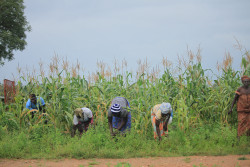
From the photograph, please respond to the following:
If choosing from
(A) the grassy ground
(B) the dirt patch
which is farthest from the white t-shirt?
(B) the dirt patch

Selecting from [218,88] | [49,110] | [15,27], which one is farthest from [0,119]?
[15,27]

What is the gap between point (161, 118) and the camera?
611 centimetres

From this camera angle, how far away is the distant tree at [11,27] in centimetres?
2248

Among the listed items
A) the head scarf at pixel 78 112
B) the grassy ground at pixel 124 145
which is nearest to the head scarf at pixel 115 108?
the grassy ground at pixel 124 145

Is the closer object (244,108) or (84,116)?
(244,108)

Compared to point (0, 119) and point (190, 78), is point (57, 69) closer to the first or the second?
point (0, 119)

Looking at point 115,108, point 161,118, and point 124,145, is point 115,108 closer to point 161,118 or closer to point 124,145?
point 124,145

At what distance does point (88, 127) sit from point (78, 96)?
3.52 feet

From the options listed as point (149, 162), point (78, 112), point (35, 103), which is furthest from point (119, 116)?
Result: point (35, 103)

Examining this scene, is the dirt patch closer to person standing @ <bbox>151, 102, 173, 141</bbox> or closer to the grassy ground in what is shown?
the grassy ground

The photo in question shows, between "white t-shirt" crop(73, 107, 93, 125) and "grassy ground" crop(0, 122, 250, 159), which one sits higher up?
"white t-shirt" crop(73, 107, 93, 125)

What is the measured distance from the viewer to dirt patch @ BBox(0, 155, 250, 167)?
196 inches

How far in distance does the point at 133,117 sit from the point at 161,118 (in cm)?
125

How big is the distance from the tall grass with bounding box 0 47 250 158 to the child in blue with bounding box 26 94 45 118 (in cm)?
20
